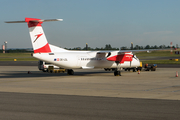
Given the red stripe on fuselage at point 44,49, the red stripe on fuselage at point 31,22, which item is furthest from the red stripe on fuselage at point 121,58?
the red stripe on fuselage at point 31,22

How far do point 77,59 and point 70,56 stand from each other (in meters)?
1.00

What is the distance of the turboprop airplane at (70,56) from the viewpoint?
90.0 feet

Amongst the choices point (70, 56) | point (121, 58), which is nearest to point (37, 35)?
point (70, 56)

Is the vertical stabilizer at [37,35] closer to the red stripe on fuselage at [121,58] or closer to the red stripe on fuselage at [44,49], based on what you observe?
the red stripe on fuselage at [44,49]

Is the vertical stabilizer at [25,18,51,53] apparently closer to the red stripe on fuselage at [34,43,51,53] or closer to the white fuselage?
the red stripe on fuselage at [34,43,51,53]

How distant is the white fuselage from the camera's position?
28.4 metres

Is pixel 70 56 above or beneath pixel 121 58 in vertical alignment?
above

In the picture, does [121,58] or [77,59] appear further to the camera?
[121,58]

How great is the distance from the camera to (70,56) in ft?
98.1

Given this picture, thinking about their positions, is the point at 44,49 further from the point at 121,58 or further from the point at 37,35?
the point at 121,58

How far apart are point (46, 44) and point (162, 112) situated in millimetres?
19773

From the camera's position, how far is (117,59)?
1287 inches

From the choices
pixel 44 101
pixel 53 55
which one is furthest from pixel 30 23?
pixel 44 101

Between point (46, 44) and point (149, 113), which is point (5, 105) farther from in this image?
point (46, 44)
